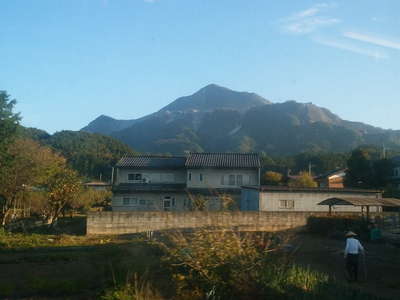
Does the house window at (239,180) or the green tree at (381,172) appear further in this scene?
the green tree at (381,172)

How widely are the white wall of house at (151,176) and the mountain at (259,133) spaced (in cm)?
6930

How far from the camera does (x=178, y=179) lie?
1430 inches

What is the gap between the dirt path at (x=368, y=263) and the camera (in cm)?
989

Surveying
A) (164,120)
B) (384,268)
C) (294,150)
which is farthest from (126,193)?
(164,120)

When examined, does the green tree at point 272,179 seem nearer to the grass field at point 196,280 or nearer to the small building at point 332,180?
the small building at point 332,180

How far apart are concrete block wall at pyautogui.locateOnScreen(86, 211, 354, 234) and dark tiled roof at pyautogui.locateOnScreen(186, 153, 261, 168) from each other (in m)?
10.9

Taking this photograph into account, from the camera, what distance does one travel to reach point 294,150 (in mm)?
106938

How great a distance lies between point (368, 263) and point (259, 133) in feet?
379

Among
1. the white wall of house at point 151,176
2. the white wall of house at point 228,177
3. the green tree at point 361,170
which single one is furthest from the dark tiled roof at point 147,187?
the green tree at point 361,170

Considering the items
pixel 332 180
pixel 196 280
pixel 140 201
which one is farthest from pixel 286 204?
pixel 332 180

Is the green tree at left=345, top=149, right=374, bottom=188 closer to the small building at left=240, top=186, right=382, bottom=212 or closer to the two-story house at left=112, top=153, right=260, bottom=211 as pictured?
the two-story house at left=112, top=153, right=260, bottom=211

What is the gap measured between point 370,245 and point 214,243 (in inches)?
542

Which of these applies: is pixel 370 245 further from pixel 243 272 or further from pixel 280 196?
pixel 243 272

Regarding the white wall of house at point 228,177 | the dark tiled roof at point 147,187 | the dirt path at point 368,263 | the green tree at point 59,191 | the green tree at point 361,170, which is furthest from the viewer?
the green tree at point 361,170
